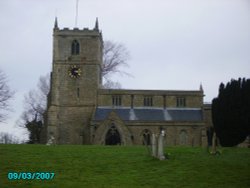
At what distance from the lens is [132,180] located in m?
21.9

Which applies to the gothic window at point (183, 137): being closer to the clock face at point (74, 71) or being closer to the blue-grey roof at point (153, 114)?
the blue-grey roof at point (153, 114)

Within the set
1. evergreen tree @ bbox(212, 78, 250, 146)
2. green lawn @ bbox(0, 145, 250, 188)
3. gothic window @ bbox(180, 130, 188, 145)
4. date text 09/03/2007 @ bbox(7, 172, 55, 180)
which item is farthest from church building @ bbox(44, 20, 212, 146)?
date text 09/03/2007 @ bbox(7, 172, 55, 180)

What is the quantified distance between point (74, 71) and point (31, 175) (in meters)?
39.2

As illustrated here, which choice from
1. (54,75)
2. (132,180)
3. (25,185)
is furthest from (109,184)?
(54,75)

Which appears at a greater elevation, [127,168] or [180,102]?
[180,102]

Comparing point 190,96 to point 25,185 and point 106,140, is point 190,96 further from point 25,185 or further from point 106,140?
point 25,185

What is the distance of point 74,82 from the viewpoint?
198 feet

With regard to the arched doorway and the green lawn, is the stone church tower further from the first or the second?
the green lawn

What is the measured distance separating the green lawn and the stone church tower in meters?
27.9

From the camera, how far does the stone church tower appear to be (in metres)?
58.6

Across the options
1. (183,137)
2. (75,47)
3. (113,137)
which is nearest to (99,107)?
(113,137)

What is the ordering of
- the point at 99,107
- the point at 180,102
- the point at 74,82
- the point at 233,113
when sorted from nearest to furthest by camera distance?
the point at 233,113, the point at 74,82, the point at 99,107, the point at 180,102

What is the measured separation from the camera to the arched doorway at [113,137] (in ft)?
186

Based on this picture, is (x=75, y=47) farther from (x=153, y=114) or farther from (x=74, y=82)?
(x=153, y=114)
